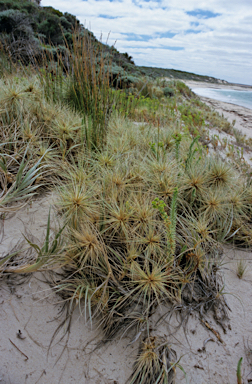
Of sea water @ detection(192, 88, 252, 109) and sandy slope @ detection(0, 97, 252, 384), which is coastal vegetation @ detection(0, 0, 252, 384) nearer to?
sandy slope @ detection(0, 97, 252, 384)

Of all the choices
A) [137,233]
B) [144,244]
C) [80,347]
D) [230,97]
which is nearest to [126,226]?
[137,233]

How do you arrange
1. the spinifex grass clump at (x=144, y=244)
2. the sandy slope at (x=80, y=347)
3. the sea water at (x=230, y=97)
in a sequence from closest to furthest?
the sandy slope at (x=80, y=347) → the spinifex grass clump at (x=144, y=244) → the sea water at (x=230, y=97)

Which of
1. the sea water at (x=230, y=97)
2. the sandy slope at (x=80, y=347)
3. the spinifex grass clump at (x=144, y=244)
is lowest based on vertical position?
the sandy slope at (x=80, y=347)

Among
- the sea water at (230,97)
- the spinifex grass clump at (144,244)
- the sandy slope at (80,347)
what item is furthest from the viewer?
the sea water at (230,97)

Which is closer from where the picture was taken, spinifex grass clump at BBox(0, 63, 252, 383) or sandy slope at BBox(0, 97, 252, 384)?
sandy slope at BBox(0, 97, 252, 384)

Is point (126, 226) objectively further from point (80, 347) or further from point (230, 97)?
point (230, 97)

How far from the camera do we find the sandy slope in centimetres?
152

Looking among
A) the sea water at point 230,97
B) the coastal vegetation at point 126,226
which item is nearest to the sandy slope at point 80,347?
the coastal vegetation at point 126,226

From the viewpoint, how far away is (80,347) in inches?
63.7

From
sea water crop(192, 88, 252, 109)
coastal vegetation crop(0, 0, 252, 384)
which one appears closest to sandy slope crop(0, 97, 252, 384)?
coastal vegetation crop(0, 0, 252, 384)

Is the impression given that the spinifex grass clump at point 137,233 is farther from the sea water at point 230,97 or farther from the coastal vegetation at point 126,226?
the sea water at point 230,97

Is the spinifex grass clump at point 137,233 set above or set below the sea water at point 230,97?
below

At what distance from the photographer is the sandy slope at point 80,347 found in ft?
5.00

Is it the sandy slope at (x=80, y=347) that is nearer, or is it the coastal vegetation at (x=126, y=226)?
the sandy slope at (x=80, y=347)
